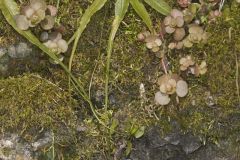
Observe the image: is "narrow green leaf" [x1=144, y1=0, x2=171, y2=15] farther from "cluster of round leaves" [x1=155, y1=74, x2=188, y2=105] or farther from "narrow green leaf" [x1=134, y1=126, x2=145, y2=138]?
"narrow green leaf" [x1=134, y1=126, x2=145, y2=138]

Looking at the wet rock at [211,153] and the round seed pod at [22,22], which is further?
the wet rock at [211,153]

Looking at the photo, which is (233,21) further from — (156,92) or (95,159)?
(95,159)

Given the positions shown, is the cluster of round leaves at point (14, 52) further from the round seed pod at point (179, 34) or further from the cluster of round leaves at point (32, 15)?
the round seed pod at point (179, 34)


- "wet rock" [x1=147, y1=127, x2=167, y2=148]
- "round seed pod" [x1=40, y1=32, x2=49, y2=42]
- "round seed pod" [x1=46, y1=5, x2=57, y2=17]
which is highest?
"round seed pod" [x1=46, y1=5, x2=57, y2=17]

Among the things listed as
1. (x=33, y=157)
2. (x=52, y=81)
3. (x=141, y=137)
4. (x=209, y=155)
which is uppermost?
(x=52, y=81)

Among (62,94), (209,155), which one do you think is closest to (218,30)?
(209,155)

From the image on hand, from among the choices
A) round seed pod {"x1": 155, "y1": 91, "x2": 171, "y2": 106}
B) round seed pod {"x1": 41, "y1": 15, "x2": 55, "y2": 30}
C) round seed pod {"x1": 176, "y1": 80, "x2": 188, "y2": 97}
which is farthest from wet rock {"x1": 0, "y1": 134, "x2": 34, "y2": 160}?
round seed pod {"x1": 176, "y1": 80, "x2": 188, "y2": 97}

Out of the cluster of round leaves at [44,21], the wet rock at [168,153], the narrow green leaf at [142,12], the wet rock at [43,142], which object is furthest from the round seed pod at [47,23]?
the wet rock at [168,153]
